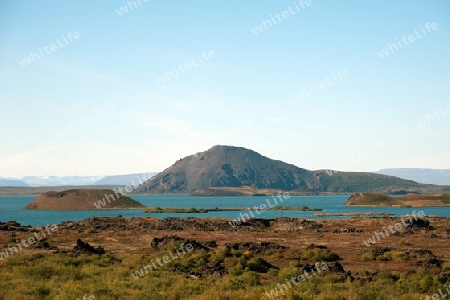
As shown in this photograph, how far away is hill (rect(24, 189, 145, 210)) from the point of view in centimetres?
17075

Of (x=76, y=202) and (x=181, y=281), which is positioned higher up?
(x=76, y=202)

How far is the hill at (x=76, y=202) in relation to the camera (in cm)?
17075

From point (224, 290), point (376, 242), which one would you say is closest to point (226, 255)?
point (224, 290)

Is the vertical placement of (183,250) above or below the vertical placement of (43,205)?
below

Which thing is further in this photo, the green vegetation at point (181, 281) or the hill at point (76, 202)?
the hill at point (76, 202)

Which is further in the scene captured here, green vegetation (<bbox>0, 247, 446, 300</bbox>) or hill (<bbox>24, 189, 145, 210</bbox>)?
hill (<bbox>24, 189, 145, 210</bbox>)

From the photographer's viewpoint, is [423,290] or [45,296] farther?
[423,290]

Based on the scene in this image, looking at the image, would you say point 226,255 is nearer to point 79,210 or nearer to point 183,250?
point 183,250

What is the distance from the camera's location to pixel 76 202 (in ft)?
565

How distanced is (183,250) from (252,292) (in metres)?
18.3

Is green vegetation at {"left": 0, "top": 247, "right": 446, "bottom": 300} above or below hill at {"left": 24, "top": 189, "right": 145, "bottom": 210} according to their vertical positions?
below

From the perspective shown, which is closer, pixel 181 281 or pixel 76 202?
pixel 181 281

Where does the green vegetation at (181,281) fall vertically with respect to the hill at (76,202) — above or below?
below

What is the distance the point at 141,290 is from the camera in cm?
2650
